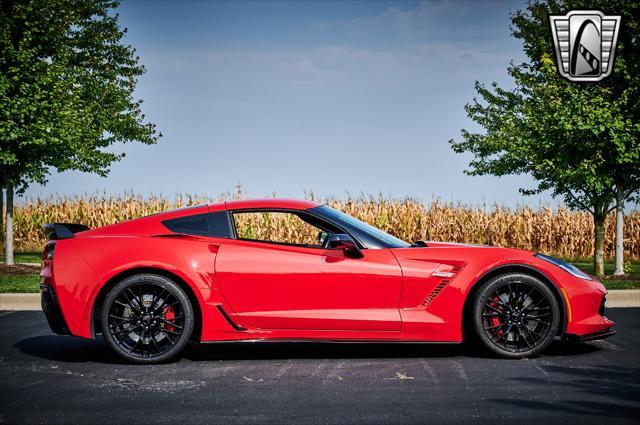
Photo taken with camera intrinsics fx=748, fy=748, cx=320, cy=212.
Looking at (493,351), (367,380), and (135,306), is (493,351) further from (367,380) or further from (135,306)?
(135,306)

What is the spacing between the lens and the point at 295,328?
21.9 feet

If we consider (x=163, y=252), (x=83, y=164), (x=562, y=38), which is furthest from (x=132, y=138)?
(x=163, y=252)

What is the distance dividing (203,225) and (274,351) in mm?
1545

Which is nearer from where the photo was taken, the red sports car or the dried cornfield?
the red sports car

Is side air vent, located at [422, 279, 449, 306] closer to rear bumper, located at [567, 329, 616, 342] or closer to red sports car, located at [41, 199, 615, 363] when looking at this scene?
red sports car, located at [41, 199, 615, 363]

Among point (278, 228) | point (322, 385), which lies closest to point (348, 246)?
point (322, 385)

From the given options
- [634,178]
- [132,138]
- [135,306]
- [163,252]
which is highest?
[132,138]

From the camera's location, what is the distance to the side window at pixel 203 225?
6895 mm

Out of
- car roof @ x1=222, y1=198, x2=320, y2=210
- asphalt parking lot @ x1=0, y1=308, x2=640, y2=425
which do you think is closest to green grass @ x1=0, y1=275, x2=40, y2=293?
asphalt parking lot @ x1=0, y1=308, x2=640, y2=425

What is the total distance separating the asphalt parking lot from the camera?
4957 millimetres

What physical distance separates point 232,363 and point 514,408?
2783 mm

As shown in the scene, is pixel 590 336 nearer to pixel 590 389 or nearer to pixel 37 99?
pixel 590 389

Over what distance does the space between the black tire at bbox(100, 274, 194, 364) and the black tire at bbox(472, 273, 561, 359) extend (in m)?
2.65

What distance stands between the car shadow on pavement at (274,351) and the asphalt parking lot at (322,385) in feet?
0.04
